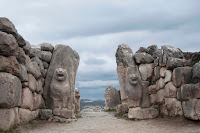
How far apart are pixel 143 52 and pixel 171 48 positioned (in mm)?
1535

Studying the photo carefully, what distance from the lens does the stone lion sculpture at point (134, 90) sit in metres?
9.84

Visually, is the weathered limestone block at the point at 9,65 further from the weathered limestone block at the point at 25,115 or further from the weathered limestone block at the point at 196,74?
the weathered limestone block at the point at 196,74

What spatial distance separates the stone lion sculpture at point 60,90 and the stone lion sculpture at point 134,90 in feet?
8.61

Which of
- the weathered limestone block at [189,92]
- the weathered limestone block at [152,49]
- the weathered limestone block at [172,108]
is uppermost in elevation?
the weathered limestone block at [152,49]

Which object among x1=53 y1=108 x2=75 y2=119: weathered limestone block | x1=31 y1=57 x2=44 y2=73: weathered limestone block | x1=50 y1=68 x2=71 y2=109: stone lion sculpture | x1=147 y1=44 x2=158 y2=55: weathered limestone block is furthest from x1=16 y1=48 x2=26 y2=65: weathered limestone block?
x1=147 y1=44 x2=158 y2=55: weathered limestone block

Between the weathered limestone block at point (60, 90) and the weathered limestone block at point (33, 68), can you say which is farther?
the weathered limestone block at point (60, 90)

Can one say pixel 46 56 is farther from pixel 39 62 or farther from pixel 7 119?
pixel 7 119

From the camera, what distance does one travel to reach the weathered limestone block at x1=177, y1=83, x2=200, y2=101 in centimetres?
745

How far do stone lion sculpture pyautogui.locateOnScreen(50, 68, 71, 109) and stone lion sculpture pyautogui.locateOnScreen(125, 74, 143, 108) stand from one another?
8.61 feet

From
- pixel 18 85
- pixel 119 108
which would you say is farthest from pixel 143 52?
pixel 18 85

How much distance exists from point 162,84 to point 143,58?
163 cm

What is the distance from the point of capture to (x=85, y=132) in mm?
7414

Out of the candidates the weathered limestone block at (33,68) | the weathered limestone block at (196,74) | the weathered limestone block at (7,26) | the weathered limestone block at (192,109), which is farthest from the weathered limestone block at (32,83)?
the weathered limestone block at (196,74)

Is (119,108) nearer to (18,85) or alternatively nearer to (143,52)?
(143,52)
